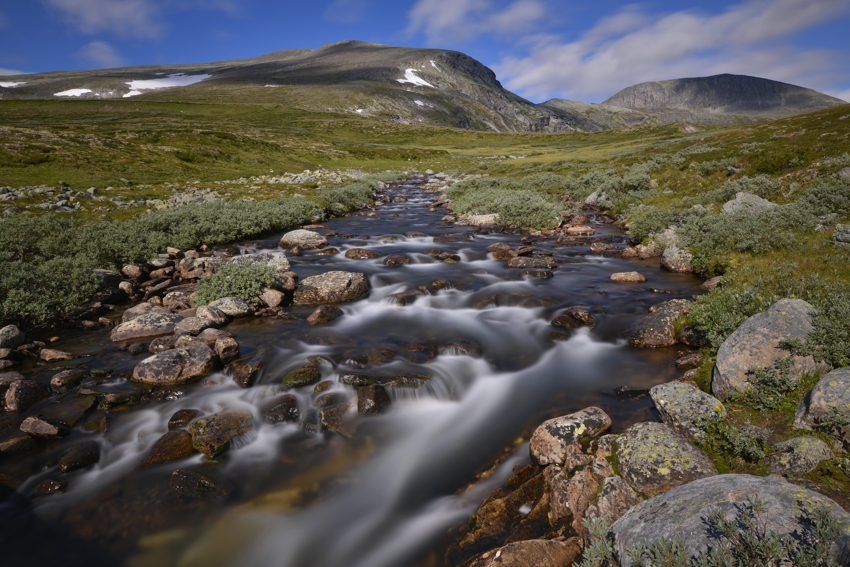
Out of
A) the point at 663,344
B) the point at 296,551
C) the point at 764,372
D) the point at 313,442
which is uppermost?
the point at 764,372

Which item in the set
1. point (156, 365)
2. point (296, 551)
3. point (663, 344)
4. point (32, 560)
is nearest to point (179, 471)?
point (32, 560)

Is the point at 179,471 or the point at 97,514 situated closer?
the point at 97,514

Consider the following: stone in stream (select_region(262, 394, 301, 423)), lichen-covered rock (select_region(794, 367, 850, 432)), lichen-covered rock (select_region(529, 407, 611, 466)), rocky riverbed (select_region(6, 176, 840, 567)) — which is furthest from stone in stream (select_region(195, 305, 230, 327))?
lichen-covered rock (select_region(794, 367, 850, 432))

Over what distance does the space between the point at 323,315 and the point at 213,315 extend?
10.1ft

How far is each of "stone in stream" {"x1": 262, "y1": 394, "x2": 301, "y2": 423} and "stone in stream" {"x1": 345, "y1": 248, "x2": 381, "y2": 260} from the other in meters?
11.4

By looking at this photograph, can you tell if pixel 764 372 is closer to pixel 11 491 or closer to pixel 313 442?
pixel 313 442

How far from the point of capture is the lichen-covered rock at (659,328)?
9.77 meters

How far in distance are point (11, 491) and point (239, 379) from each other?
12.6 feet

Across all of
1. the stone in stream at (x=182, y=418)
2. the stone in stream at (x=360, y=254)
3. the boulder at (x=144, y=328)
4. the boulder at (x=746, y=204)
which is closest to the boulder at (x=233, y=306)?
the boulder at (x=144, y=328)

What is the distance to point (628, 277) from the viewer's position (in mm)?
14516

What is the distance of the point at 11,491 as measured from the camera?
21.3 feet

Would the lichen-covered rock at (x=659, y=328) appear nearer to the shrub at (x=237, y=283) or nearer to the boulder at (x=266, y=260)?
Result: the shrub at (x=237, y=283)

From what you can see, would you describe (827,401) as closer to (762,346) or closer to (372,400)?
(762,346)

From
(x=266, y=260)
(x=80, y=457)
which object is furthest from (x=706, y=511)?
(x=266, y=260)
